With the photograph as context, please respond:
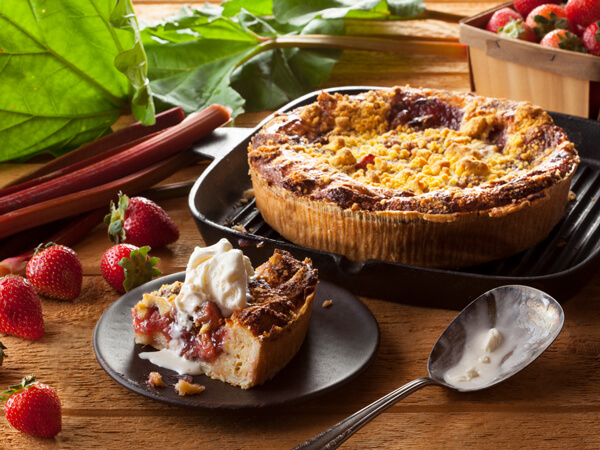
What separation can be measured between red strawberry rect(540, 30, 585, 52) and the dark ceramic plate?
1.44 m

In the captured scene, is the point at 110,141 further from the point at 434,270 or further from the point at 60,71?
the point at 434,270

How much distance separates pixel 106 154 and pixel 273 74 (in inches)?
37.4

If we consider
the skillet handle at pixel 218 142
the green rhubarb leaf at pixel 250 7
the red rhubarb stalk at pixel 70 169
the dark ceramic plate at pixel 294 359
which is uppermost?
the green rhubarb leaf at pixel 250 7

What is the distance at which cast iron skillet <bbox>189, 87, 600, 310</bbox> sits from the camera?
1875 millimetres

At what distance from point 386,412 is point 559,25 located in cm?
186

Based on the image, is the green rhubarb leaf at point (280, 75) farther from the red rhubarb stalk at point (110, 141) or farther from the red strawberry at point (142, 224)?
the red strawberry at point (142, 224)

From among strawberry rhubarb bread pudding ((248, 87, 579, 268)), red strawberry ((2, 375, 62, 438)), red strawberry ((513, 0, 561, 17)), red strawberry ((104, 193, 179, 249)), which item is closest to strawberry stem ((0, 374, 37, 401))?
red strawberry ((2, 375, 62, 438))

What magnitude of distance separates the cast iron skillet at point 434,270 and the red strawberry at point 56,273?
375mm

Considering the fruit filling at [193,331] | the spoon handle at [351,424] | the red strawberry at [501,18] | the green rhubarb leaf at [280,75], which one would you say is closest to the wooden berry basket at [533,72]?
the red strawberry at [501,18]

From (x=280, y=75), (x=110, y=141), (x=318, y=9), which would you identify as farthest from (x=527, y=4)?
(x=110, y=141)

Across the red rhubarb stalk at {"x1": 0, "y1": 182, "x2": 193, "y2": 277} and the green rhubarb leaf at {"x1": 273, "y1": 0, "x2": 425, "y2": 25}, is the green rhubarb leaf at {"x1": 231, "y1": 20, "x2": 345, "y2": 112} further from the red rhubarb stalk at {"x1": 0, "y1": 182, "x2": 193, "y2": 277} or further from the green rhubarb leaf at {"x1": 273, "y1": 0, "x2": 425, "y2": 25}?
the red rhubarb stalk at {"x1": 0, "y1": 182, "x2": 193, "y2": 277}

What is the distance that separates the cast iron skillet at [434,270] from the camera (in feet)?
6.15

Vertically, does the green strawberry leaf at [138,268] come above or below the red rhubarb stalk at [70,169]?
below

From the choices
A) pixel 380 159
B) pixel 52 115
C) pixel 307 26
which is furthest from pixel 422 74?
pixel 52 115
